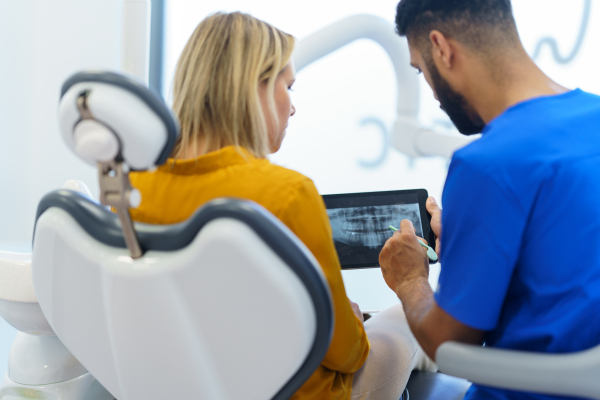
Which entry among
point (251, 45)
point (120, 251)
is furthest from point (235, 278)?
point (251, 45)

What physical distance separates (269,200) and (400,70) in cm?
76

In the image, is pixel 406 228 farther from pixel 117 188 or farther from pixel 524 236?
pixel 117 188

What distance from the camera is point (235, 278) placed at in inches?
23.7

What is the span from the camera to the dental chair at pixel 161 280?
567 millimetres

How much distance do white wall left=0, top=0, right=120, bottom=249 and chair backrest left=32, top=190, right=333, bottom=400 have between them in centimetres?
164

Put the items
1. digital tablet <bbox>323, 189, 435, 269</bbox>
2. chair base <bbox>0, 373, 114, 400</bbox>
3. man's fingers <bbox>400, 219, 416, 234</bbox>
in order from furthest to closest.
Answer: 1. digital tablet <bbox>323, 189, 435, 269</bbox>
2. chair base <bbox>0, 373, 114, 400</bbox>
3. man's fingers <bbox>400, 219, 416, 234</bbox>

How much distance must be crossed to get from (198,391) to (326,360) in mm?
283

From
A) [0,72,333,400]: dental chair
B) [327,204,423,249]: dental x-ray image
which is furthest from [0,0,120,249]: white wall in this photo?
[0,72,333,400]: dental chair

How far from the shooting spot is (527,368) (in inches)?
27.4

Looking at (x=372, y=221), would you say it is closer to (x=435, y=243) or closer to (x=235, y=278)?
(x=435, y=243)

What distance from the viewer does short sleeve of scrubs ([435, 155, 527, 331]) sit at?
77cm

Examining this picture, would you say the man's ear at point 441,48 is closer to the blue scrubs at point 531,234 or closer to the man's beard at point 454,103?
the man's beard at point 454,103

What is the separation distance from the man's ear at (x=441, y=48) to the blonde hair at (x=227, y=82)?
0.29 meters

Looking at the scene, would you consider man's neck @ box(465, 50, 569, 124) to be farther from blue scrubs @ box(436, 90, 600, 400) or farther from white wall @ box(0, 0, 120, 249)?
white wall @ box(0, 0, 120, 249)
